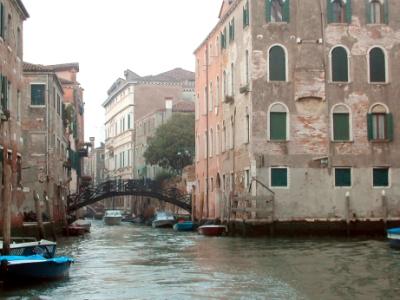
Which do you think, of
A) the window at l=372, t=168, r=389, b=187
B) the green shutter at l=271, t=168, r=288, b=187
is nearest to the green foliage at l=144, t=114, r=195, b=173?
the green shutter at l=271, t=168, r=288, b=187

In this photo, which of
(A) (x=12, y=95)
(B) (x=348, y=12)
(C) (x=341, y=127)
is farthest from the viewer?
(B) (x=348, y=12)

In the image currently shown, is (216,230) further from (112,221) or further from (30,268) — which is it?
(112,221)

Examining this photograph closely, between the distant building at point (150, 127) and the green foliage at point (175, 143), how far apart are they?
3.38 meters

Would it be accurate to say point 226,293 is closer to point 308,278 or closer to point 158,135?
point 308,278

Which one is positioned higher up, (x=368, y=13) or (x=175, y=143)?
(x=368, y=13)

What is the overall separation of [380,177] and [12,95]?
576 inches

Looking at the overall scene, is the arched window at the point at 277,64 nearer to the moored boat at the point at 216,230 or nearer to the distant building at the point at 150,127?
the moored boat at the point at 216,230

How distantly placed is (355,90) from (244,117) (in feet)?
14.8

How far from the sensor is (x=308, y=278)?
15.3m

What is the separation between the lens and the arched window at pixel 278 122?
29.3m

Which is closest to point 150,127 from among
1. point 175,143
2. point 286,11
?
point 175,143

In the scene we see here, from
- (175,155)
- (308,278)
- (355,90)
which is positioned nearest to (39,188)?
(355,90)

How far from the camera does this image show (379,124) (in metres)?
29.7

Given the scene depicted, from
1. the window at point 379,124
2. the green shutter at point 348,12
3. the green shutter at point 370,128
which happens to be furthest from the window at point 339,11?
the green shutter at point 370,128
